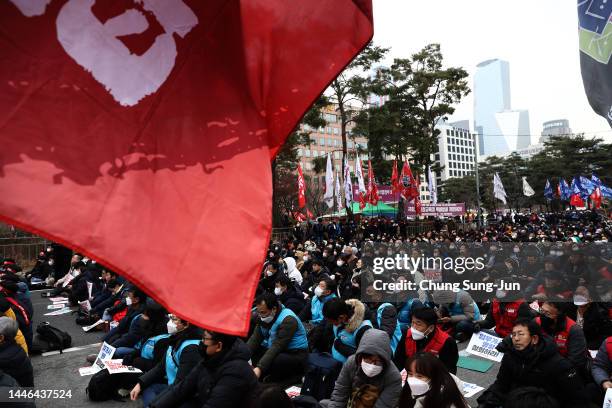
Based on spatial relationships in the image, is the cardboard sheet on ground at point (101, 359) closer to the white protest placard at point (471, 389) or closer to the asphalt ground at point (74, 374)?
the asphalt ground at point (74, 374)

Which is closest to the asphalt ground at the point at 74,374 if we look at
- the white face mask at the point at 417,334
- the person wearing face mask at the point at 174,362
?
the person wearing face mask at the point at 174,362

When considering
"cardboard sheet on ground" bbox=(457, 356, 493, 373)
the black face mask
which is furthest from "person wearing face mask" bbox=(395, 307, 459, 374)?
"cardboard sheet on ground" bbox=(457, 356, 493, 373)

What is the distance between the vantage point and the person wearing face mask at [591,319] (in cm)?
577

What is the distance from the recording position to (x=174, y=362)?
4.81 meters

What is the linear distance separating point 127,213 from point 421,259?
9.86 metres

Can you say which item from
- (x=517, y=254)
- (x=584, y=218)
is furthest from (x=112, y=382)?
(x=584, y=218)

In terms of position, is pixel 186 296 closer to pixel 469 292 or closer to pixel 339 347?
pixel 339 347

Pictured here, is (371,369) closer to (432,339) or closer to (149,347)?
(432,339)

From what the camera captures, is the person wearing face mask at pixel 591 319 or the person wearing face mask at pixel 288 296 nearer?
the person wearing face mask at pixel 591 319

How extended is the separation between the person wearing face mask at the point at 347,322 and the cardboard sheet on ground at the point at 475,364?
2.43 m

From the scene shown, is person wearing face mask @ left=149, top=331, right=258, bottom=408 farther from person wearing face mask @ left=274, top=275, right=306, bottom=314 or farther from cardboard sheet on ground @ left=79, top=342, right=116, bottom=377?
person wearing face mask @ left=274, top=275, right=306, bottom=314

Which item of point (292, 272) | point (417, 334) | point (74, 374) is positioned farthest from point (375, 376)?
point (292, 272)

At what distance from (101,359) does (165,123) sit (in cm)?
567

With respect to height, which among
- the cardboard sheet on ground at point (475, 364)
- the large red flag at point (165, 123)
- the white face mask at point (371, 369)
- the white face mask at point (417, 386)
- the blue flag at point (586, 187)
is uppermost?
the large red flag at point (165, 123)
